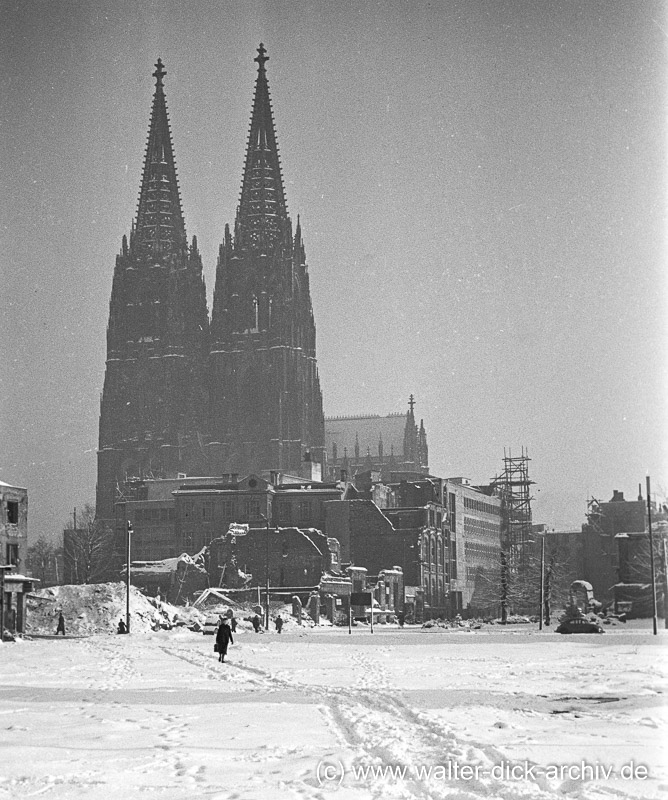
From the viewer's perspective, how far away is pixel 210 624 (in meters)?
63.8

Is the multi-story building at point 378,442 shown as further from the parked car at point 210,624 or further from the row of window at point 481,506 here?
the parked car at point 210,624

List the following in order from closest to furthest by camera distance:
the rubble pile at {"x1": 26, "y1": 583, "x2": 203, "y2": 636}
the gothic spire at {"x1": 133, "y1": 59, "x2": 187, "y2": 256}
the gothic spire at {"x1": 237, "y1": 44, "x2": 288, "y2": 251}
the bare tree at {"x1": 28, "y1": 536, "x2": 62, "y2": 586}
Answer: the rubble pile at {"x1": 26, "y1": 583, "x2": 203, "y2": 636} → the bare tree at {"x1": 28, "y1": 536, "x2": 62, "y2": 586} → the gothic spire at {"x1": 237, "y1": 44, "x2": 288, "y2": 251} → the gothic spire at {"x1": 133, "y1": 59, "x2": 187, "y2": 256}

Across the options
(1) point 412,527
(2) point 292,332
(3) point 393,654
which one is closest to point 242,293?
(2) point 292,332

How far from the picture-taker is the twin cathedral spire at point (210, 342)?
132875mm

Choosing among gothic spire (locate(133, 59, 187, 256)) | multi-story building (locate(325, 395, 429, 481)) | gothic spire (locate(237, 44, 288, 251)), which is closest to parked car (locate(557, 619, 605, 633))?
gothic spire (locate(237, 44, 288, 251))

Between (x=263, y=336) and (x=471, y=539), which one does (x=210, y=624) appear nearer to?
(x=471, y=539)

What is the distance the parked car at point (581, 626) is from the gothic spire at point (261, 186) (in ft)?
301

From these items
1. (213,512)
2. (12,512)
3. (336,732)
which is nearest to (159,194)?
(213,512)

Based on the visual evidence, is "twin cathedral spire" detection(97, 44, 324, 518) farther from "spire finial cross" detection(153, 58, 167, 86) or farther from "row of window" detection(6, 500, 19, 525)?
"row of window" detection(6, 500, 19, 525)

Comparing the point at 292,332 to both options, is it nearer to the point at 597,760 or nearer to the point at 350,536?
the point at 350,536

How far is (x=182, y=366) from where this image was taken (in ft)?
451

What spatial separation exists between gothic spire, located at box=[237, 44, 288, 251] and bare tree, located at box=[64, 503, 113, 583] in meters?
37.8

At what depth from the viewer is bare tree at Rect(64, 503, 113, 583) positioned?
103 metres

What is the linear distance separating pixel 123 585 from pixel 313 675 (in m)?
43.7
